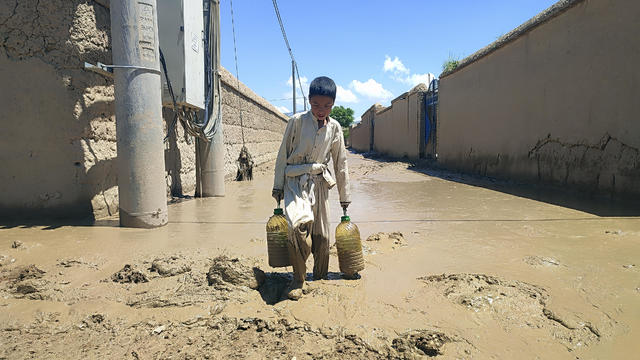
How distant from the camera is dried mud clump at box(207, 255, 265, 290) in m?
2.37

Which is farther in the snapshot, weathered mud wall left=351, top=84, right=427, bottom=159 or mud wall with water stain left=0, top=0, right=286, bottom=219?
weathered mud wall left=351, top=84, right=427, bottom=159

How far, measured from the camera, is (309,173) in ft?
8.09

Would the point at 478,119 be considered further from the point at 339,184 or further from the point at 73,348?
the point at 73,348

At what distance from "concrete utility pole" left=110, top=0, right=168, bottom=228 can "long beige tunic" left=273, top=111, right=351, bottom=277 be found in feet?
7.39

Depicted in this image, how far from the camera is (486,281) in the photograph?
97.0 inches

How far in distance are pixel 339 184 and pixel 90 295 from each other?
1718 millimetres

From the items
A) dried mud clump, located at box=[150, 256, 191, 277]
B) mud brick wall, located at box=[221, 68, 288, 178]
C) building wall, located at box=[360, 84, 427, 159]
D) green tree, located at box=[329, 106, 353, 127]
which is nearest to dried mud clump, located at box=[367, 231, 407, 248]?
dried mud clump, located at box=[150, 256, 191, 277]

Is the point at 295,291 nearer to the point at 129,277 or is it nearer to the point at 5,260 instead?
the point at 129,277

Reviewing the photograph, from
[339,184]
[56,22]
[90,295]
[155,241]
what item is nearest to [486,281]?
[339,184]

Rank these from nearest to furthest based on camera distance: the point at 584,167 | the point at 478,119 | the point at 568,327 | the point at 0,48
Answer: the point at 568,327, the point at 0,48, the point at 584,167, the point at 478,119

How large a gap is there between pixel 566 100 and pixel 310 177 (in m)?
6.22

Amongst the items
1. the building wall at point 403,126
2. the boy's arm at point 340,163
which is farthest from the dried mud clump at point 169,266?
the building wall at point 403,126

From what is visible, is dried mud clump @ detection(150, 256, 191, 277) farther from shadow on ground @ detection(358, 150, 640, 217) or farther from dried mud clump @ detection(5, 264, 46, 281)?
shadow on ground @ detection(358, 150, 640, 217)

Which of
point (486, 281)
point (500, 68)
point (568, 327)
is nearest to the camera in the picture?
point (568, 327)
